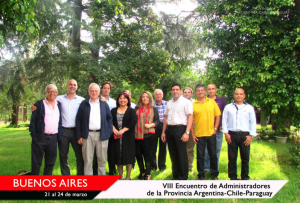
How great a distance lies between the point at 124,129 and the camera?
4.12m

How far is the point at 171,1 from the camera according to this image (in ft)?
39.0

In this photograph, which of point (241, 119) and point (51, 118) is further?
point (241, 119)

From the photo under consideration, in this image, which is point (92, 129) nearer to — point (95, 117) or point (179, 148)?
point (95, 117)

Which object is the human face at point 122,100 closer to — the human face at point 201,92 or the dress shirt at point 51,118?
the dress shirt at point 51,118

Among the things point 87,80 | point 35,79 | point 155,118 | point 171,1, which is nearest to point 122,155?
point 155,118

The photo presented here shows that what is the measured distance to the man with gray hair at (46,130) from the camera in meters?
3.79

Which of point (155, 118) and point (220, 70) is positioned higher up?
point (220, 70)

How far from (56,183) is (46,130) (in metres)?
0.90

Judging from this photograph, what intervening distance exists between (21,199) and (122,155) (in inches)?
67.9

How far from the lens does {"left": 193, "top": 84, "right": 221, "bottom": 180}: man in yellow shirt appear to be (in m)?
4.42

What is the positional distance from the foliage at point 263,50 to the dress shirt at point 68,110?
386 cm

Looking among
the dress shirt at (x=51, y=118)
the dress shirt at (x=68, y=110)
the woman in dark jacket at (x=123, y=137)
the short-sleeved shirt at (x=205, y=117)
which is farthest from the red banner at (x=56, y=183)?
the short-sleeved shirt at (x=205, y=117)

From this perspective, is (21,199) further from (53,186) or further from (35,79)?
(35,79)

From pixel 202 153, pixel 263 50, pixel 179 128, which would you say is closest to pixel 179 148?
pixel 179 128
